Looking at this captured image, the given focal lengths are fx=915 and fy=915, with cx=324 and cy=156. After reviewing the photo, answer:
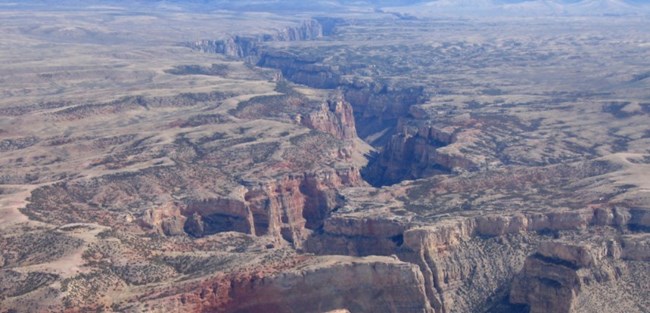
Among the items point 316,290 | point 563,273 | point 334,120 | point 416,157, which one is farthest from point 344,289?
point 334,120

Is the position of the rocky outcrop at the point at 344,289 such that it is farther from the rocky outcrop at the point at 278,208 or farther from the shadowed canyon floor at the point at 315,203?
the rocky outcrop at the point at 278,208

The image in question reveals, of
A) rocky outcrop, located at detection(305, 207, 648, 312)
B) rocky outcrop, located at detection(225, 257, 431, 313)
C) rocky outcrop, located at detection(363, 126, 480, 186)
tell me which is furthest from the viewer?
rocky outcrop, located at detection(363, 126, 480, 186)

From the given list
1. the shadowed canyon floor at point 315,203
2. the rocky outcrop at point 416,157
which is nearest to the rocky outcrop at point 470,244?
the shadowed canyon floor at point 315,203

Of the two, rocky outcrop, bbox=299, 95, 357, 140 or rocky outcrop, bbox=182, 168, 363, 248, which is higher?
rocky outcrop, bbox=182, 168, 363, 248

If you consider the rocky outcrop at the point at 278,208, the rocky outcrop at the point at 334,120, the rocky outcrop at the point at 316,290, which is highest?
the rocky outcrop at the point at 316,290

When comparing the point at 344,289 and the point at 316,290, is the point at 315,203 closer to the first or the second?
the point at 344,289

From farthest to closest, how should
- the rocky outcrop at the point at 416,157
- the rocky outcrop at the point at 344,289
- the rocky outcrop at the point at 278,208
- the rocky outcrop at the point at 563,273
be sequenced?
the rocky outcrop at the point at 416,157
the rocky outcrop at the point at 278,208
the rocky outcrop at the point at 563,273
the rocky outcrop at the point at 344,289

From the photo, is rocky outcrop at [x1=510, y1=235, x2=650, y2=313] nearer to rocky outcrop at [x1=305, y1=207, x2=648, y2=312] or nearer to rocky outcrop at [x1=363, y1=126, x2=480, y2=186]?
rocky outcrop at [x1=305, y1=207, x2=648, y2=312]

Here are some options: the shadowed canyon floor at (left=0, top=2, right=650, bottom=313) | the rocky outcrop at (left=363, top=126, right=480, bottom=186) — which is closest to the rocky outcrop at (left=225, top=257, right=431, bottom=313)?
the shadowed canyon floor at (left=0, top=2, right=650, bottom=313)
